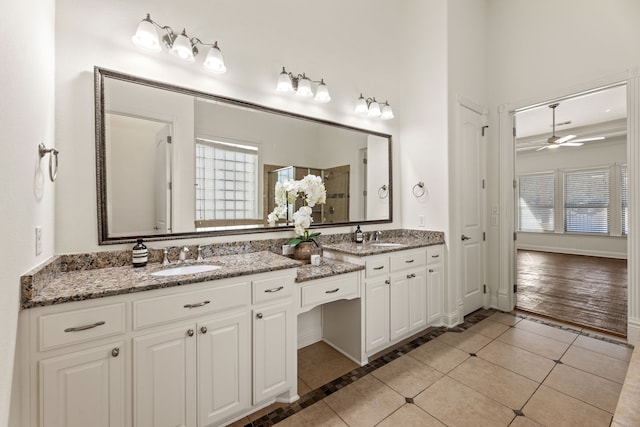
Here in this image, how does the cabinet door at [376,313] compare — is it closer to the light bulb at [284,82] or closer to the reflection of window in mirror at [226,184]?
the reflection of window in mirror at [226,184]

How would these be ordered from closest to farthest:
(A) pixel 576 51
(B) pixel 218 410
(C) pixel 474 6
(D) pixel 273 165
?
(B) pixel 218 410 < (D) pixel 273 165 < (A) pixel 576 51 < (C) pixel 474 6

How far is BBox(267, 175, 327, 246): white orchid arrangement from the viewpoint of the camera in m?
2.35

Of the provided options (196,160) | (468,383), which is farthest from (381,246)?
(196,160)

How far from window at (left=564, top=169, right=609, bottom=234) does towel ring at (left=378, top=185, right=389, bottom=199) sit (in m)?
6.79

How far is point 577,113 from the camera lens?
17.7 feet

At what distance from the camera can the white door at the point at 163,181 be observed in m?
1.87

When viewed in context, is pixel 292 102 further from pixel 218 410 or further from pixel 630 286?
pixel 630 286

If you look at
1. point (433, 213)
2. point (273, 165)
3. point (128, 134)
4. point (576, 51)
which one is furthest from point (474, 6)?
point (128, 134)

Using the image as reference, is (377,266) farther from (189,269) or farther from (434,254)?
(189,269)

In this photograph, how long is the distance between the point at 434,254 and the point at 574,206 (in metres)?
6.79

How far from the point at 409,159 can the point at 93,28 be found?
9.84 ft

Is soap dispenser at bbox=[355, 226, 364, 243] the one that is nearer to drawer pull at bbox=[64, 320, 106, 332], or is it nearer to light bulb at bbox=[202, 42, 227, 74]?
light bulb at bbox=[202, 42, 227, 74]

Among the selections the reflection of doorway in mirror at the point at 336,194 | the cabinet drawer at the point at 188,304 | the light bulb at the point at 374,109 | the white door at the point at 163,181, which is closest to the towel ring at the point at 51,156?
the white door at the point at 163,181

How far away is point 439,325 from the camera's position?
117 inches
